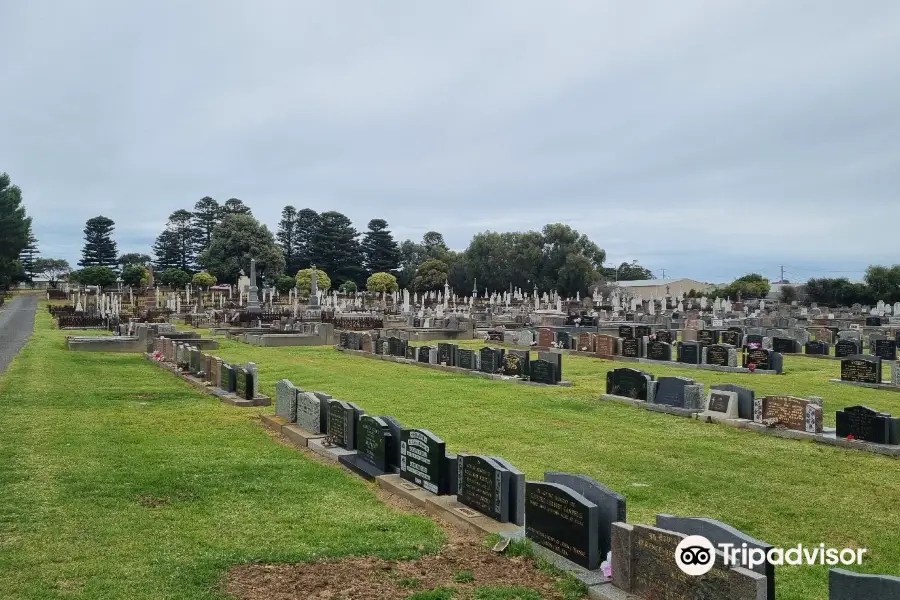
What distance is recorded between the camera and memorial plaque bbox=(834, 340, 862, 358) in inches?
1041

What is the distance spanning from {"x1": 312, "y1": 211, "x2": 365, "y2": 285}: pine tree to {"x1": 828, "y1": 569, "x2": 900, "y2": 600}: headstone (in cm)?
9971

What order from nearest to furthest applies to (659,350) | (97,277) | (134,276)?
(659,350) → (97,277) → (134,276)

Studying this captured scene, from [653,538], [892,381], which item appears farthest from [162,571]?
[892,381]

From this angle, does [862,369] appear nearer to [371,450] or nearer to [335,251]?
[371,450]

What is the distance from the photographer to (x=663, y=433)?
13.0 meters

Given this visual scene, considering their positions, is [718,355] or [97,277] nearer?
[718,355]

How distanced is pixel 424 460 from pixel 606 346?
19705 millimetres

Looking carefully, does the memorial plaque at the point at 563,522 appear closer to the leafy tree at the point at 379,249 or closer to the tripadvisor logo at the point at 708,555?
the tripadvisor logo at the point at 708,555

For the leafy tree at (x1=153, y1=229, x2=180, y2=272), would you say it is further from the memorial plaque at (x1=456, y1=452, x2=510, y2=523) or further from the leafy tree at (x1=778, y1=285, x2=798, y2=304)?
the memorial plaque at (x1=456, y1=452, x2=510, y2=523)

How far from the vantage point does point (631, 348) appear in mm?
26750

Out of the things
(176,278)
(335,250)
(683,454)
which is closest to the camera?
(683,454)

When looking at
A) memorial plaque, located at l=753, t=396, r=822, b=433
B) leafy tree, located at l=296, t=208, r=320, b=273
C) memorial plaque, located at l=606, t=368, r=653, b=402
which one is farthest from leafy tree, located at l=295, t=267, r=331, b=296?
memorial plaque, located at l=753, t=396, r=822, b=433

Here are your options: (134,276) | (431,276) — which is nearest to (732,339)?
(431,276)

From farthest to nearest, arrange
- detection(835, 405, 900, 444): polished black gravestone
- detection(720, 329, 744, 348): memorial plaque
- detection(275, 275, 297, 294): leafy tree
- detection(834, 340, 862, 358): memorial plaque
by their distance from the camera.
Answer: detection(275, 275, 297, 294): leafy tree → detection(720, 329, 744, 348): memorial plaque → detection(834, 340, 862, 358): memorial plaque → detection(835, 405, 900, 444): polished black gravestone
